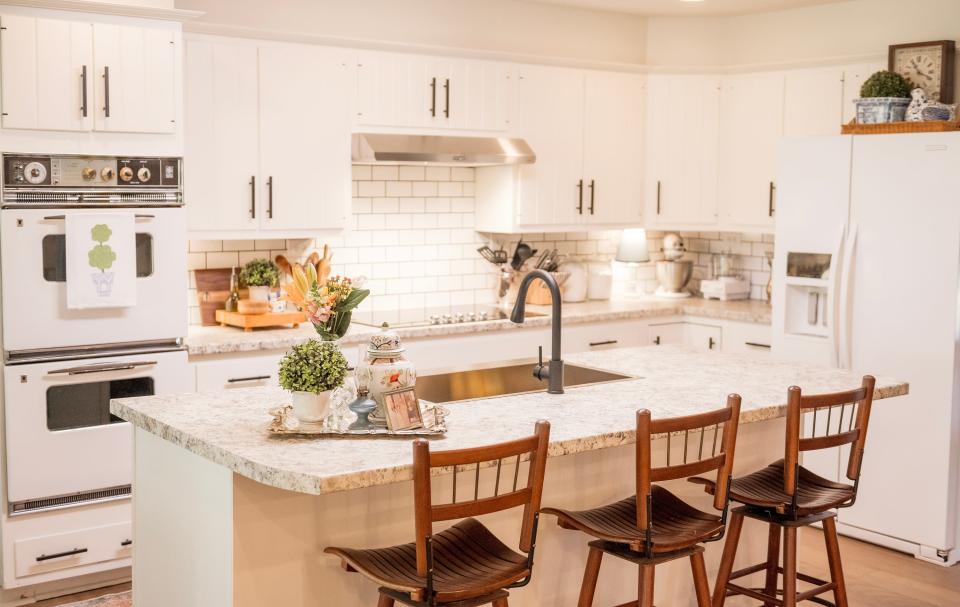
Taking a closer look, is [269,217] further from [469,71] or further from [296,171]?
[469,71]

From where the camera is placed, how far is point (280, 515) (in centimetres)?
277

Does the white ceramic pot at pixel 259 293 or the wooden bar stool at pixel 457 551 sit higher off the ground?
the white ceramic pot at pixel 259 293

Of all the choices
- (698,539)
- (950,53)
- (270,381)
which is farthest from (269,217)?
(950,53)

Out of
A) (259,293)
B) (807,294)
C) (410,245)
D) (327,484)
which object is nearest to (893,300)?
(807,294)

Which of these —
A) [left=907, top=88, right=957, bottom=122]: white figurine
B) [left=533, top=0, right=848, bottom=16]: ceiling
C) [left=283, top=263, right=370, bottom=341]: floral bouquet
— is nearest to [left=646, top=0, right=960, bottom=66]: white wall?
[left=533, top=0, right=848, bottom=16]: ceiling

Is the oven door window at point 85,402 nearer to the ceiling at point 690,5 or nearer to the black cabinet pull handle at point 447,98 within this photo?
the black cabinet pull handle at point 447,98

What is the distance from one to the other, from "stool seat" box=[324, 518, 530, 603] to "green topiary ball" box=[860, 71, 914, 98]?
3590mm

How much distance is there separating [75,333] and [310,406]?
6.08 ft

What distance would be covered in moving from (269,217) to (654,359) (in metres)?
2.06

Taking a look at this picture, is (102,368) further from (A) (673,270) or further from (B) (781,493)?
(A) (673,270)

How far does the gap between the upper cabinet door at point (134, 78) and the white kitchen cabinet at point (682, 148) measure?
3157 millimetres

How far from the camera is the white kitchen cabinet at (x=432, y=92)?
538 cm

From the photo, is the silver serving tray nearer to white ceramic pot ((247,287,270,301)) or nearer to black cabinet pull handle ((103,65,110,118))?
black cabinet pull handle ((103,65,110,118))

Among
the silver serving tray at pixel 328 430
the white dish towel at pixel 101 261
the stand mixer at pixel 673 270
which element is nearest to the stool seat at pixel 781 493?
the silver serving tray at pixel 328 430
